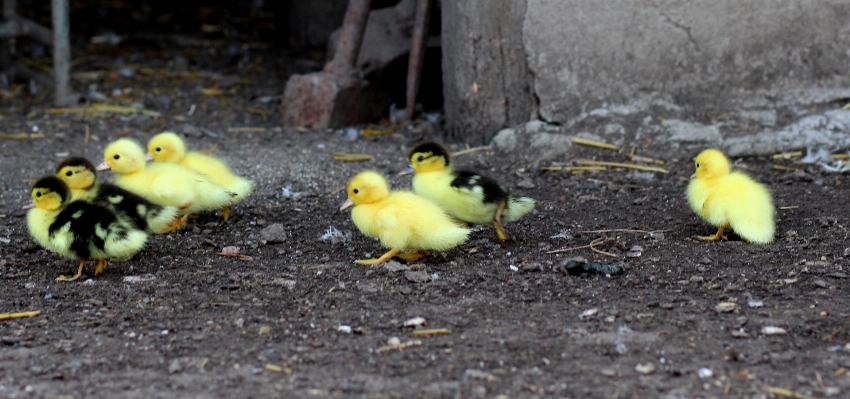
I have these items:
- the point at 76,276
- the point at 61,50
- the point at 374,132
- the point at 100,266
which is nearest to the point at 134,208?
the point at 100,266

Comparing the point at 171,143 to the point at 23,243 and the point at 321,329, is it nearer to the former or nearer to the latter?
the point at 23,243

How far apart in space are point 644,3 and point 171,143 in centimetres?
346

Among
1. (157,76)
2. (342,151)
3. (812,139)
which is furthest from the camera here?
(157,76)

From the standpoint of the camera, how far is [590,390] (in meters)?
3.26

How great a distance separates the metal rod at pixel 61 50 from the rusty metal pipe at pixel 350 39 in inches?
90.4

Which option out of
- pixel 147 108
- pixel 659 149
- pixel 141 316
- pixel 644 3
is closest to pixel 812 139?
pixel 659 149

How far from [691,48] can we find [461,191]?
2792 mm

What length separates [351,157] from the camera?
7.05 meters

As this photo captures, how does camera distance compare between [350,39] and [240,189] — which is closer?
[240,189]

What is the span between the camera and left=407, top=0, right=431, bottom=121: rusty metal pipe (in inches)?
301

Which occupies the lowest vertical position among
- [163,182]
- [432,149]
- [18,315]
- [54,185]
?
[18,315]

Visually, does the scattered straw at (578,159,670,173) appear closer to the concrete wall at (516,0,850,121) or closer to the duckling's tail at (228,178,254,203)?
the concrete wall at (516,0,850,121)

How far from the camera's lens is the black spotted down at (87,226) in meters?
4.48

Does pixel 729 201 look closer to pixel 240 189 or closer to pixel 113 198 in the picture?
pixel 240 189
